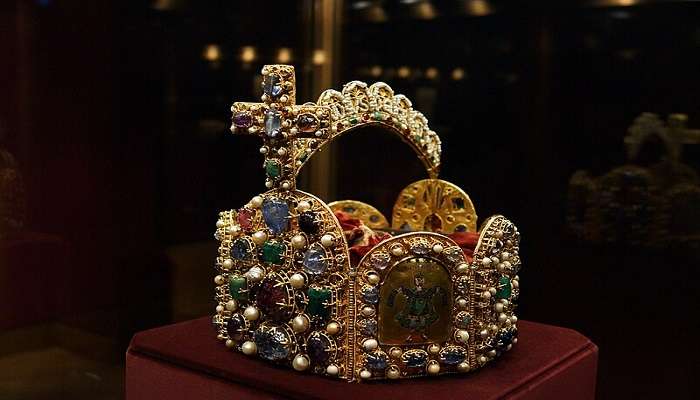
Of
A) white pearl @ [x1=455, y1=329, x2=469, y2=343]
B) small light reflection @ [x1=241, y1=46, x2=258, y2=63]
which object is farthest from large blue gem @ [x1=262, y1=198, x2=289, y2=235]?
small light reflection @ [x1=241, y1=46, x2=258, y2=63]

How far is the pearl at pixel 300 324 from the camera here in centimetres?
115

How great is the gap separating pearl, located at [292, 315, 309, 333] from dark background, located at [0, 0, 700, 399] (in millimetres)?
735

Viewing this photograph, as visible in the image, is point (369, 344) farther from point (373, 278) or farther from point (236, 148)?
point (236, 148)

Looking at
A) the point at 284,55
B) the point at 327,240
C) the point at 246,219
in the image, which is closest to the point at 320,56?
the point at 284,55

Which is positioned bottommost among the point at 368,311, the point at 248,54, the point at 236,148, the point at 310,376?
the point at 310,376

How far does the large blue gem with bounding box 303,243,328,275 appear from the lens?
1.15m

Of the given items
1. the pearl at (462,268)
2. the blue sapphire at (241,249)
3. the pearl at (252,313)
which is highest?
the blue sapphire at (241,249)

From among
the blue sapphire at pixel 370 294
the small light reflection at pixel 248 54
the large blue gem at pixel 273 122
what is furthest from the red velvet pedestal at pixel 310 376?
the small light reflection at pixel 248 54

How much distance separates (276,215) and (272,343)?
196mm

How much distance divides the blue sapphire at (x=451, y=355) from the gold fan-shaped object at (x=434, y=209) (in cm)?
47

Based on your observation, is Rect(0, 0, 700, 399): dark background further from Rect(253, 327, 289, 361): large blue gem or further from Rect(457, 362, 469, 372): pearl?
Rect(253, 327, 289, 361): large blue gem

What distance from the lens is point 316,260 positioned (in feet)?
3.76

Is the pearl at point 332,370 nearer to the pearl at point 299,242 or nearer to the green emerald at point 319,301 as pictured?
the green emerald at point 319,301
